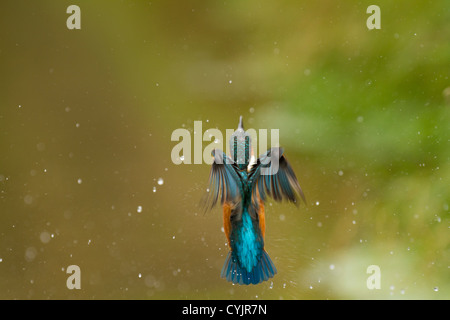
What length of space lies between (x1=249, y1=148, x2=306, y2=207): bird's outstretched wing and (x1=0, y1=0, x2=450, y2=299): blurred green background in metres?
0.35

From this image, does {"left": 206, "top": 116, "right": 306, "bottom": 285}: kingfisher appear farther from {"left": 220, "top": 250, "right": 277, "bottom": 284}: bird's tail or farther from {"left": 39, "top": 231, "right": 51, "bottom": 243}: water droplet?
{"left": 39, "top": 231, "right": 51, "bottom": 243}: water droplet

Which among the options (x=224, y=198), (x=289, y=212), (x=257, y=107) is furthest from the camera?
(x=257, y=107)

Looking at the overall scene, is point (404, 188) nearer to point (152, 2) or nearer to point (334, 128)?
point (334, 128)

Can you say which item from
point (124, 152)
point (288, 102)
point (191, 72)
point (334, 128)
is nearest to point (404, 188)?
point (334, 128)

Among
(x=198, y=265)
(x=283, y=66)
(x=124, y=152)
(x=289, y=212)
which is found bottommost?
(x=198, y=265)

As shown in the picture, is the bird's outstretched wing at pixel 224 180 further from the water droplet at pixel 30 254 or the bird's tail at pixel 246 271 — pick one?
the water droplet at pixel 30 254

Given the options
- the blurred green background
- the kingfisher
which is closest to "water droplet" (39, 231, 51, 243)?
the blurred green background

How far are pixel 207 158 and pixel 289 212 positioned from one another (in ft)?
0.97

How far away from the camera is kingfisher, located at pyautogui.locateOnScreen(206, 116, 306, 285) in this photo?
713 millimetres

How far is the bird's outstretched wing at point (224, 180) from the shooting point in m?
0.70

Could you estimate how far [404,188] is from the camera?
1.18 m

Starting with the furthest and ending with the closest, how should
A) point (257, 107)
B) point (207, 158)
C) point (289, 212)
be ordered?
point (257, 107)
point (289, 212)
point (207, 158)

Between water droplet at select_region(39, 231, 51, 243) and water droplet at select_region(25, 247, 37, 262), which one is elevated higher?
water droplet at select_region(39, 231, 51, 243)

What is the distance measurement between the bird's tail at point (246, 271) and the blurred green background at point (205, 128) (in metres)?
0.34
